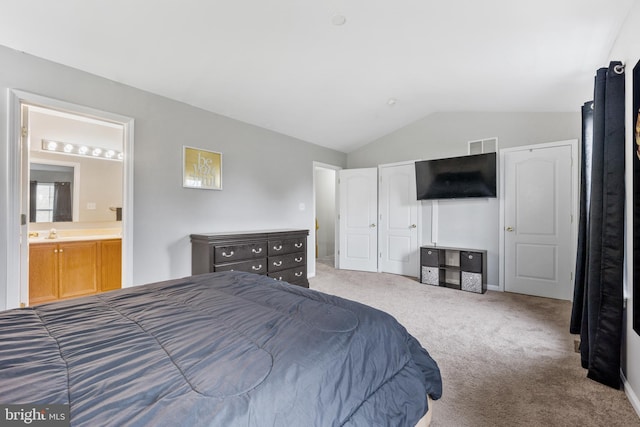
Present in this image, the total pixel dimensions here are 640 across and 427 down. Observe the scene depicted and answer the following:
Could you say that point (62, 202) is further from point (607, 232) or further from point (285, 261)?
point (607, 232)

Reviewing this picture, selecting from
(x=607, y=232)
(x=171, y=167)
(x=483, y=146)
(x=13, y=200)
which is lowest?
(x=607, y=232)

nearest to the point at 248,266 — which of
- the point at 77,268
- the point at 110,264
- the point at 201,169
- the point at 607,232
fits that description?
the point at 201,169

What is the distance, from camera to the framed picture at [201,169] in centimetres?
330

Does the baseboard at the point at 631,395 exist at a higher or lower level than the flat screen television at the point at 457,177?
lower

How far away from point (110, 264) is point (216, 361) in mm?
3746

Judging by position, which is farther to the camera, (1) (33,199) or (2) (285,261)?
(2) (285,261)

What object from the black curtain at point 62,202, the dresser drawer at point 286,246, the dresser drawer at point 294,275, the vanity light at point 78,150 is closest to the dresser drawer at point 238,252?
the dresser drawer at point 286,246

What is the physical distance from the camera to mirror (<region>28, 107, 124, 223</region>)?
3635 millimetres

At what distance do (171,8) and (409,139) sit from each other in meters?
4.08

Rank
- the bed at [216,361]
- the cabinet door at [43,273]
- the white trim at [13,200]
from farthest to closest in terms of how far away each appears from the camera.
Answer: the cabinet door at [43,273] < the white trim at [13,200] < the bed at [216,361]

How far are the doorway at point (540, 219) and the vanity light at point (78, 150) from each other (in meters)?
5.51

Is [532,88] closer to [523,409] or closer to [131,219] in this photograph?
[523,409]

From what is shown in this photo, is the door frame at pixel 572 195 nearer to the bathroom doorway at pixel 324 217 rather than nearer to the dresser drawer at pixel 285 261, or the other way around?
the dresser drawer at pixel 285 261

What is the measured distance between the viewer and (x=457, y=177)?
Result: 4395mm
